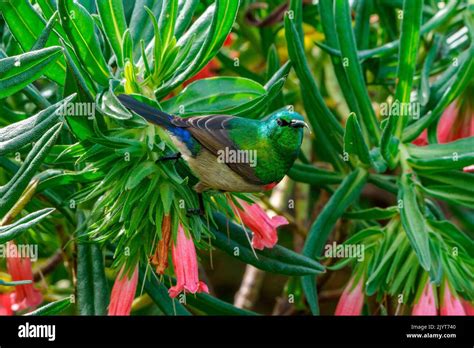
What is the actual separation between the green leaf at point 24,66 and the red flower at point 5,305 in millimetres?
552

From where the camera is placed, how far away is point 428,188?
1.78 meters

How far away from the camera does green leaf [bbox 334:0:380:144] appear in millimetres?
1710

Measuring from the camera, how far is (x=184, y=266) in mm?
1407

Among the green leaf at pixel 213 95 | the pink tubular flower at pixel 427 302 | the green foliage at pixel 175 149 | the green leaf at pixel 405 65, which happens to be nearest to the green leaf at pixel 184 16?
the green foliage at pixel 175 149

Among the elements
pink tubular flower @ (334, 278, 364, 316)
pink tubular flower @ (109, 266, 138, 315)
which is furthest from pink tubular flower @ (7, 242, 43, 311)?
pink tubular flower @ (334, 278, 364, 316)

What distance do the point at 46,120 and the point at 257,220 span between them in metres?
0.47

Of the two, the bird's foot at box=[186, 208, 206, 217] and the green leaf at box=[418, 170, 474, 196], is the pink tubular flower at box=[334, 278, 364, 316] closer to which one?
the green leaf at box=[418, 170, 474, 196]

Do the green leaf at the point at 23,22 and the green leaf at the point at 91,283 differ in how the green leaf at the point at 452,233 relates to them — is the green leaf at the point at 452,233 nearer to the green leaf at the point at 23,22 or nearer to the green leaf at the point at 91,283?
the green leaf at the point at 91,283

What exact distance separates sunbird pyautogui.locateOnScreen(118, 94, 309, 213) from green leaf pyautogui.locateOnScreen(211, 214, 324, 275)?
14cm

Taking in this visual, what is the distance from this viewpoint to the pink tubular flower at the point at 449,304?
5.46 ft

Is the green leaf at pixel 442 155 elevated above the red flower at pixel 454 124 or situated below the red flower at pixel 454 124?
below
